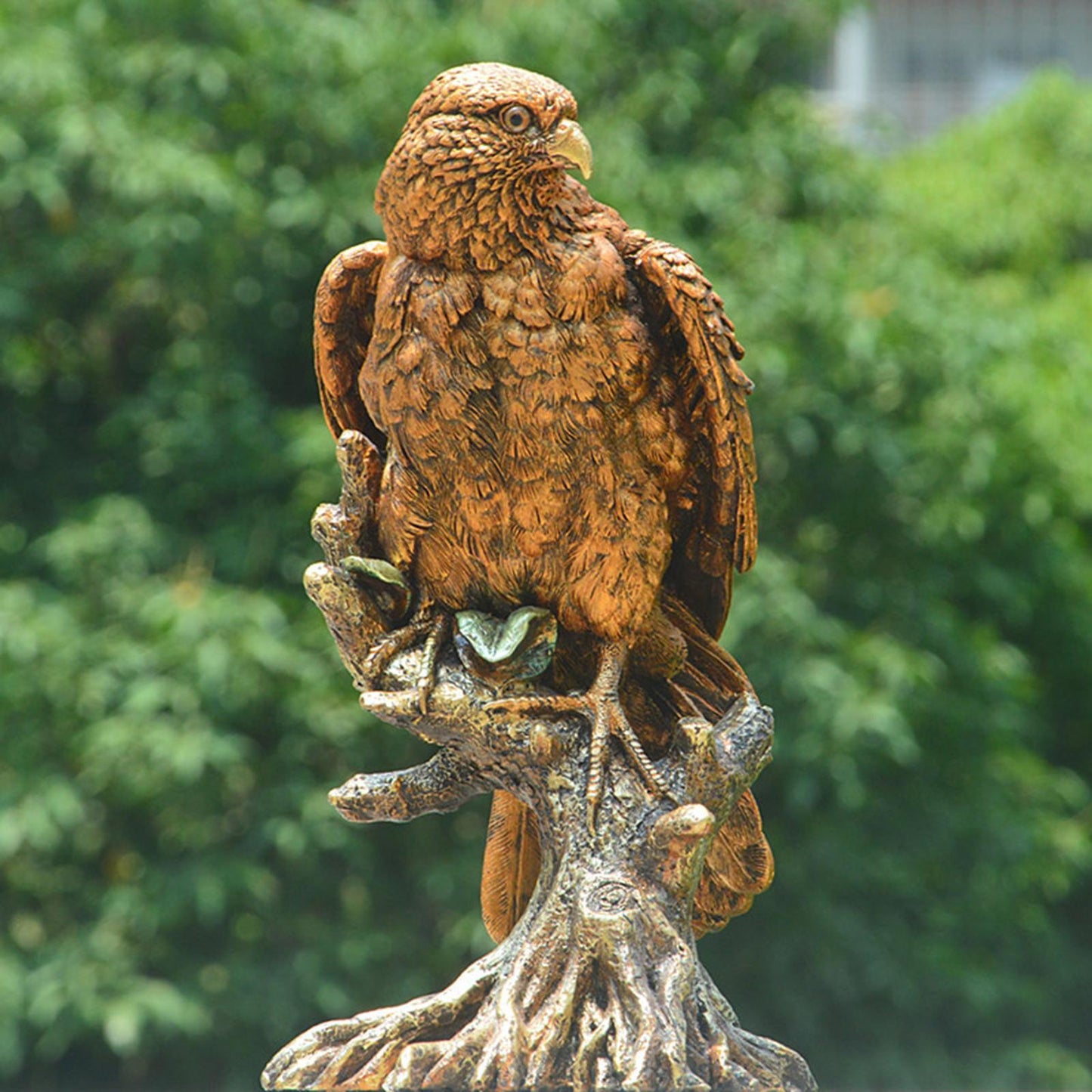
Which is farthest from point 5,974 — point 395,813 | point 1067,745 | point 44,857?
point 1067,745

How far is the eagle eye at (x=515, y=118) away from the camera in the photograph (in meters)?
2.49

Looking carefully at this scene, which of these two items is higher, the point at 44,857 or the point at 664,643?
the point at 664,643

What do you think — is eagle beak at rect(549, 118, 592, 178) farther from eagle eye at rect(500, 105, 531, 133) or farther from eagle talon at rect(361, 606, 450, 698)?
eagle talon at rect(361, 606, 450, 698)

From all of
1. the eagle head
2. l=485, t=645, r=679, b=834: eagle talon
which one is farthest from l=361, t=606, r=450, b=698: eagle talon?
the eagle head

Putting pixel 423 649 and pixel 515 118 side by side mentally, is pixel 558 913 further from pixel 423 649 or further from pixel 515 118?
pixel 515 118

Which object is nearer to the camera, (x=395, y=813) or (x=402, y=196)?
(x=402, y=196)

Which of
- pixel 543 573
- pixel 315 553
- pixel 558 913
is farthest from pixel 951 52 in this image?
pixel 558 913

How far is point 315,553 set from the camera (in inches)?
211

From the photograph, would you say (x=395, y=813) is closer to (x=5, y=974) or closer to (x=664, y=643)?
(x=664, y=643)

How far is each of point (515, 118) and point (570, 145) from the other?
0.09m

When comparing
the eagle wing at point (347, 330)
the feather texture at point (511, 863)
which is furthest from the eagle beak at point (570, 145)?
the feather texture at point (511, 863)

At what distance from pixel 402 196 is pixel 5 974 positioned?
353 cm

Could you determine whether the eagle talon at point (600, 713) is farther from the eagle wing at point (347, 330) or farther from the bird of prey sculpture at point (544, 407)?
the eagle wing at point (347, 330)

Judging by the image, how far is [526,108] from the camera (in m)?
2.49
